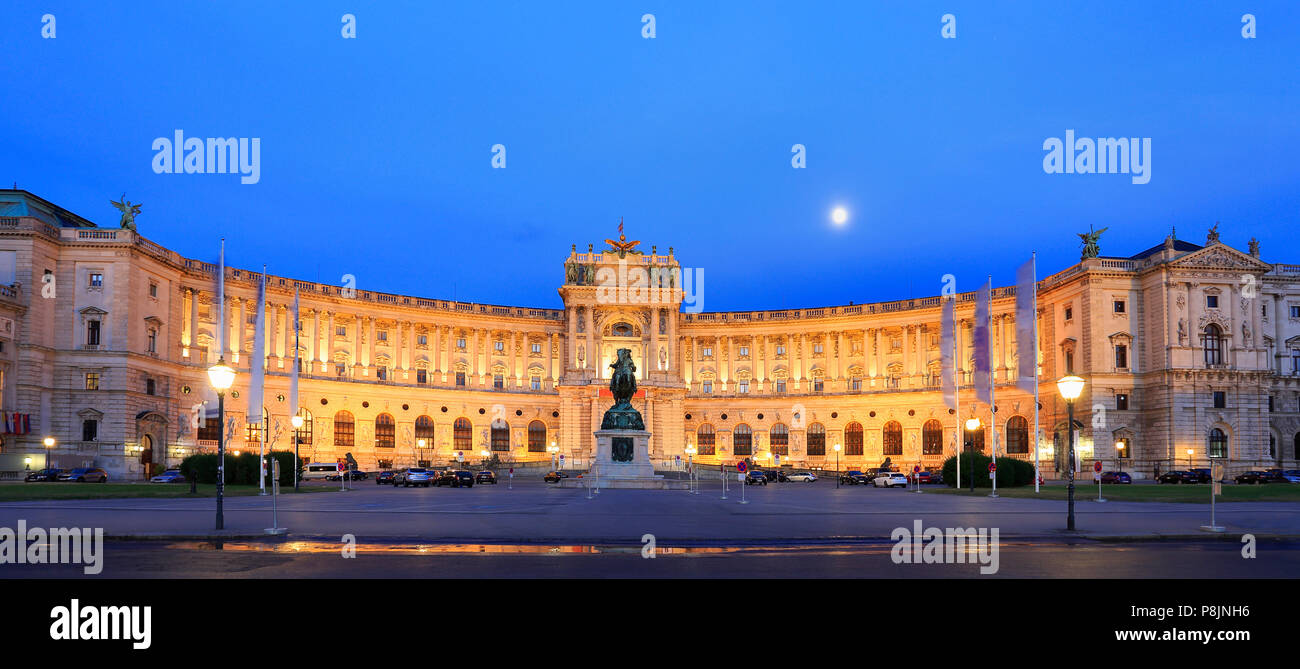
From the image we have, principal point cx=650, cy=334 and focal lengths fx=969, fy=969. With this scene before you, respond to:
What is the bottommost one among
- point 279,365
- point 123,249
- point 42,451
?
point 42,451

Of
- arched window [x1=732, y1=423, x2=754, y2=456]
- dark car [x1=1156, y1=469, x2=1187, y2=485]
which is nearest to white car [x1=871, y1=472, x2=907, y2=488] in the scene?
dark car [x1=1156, y1=469, x2=1187, y2=485]

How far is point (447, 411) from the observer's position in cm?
10675

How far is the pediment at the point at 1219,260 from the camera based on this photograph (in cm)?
8188

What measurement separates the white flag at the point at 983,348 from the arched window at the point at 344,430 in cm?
6565

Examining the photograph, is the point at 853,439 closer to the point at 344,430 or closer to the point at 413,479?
the point at 344,430

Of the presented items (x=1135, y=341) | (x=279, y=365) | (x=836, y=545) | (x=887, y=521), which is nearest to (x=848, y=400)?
(x=1135, y=341)

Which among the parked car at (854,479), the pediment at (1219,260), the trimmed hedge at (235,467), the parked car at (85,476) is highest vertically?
the pediment at (1219,260)

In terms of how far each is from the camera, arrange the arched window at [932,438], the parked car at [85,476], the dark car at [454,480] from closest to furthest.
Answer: the parked car at [85,476] → the dark car at [454,480] → the arched window at [932,438]

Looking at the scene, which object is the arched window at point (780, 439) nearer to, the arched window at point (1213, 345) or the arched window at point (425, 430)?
the arched window at point (425, 430)

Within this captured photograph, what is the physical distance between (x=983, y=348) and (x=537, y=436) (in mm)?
62374

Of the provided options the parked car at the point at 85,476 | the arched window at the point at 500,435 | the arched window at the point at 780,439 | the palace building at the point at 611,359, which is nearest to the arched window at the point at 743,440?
the palace building at the point at 611,359
